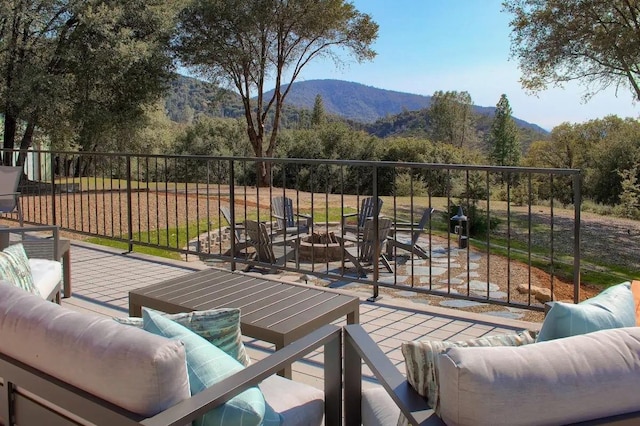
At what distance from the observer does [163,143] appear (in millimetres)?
20438

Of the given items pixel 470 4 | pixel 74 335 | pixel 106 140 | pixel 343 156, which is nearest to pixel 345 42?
pixel 470 4

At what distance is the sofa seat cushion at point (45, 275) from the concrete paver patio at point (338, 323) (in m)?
0.60

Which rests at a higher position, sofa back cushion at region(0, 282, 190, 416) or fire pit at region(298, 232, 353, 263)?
sofa back cushion at region(0, 282, 190, 416)

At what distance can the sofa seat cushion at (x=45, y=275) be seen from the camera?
10.4 feet

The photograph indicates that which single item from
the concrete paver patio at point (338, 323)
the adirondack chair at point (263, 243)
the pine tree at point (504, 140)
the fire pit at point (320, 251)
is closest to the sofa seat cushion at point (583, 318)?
the concrete paver patio at point (338, 323)

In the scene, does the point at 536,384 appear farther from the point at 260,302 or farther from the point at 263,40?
the point at 263,40

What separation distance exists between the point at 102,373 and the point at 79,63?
15897 mm

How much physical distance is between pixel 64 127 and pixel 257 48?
22.6ft

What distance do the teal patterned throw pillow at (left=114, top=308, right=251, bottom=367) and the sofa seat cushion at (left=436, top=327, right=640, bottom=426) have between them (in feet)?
2.35

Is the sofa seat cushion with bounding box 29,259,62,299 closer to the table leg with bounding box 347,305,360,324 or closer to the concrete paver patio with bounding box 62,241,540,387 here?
the concrete paver patio with bounding box 62,241,540,387

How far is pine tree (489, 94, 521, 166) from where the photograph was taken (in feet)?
122

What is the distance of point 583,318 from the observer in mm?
1475

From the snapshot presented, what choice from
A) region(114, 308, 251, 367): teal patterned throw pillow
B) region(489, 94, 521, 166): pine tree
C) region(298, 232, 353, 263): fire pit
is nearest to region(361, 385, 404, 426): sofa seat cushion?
region(114, 308, 251, 367): teal patterned throw pillow

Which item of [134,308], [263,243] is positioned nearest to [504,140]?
[263,243]
